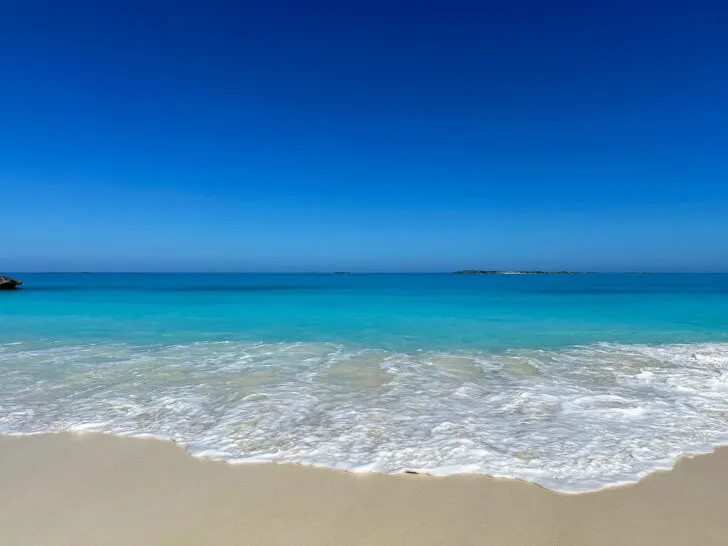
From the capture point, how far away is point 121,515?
3137 mm

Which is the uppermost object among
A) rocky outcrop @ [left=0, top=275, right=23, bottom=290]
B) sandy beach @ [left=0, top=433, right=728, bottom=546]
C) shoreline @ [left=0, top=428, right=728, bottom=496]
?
rocky outcrop @ [left=0, top=275, right=23, bottom=290]

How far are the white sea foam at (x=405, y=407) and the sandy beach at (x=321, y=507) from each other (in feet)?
0.77

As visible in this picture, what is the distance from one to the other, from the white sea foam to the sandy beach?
233 millimetres

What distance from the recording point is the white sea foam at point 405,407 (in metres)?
4.07

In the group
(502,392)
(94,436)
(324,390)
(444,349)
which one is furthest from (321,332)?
(94,436)

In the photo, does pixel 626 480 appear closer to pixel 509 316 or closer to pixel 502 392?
pixel 502 392

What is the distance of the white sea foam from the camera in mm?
4070

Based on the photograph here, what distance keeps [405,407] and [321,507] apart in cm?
248

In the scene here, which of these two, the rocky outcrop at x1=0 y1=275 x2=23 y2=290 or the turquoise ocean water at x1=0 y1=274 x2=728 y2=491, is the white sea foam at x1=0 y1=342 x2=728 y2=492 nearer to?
the turquoise ocean water at x1=0 y1=274 x2=728 y2=491

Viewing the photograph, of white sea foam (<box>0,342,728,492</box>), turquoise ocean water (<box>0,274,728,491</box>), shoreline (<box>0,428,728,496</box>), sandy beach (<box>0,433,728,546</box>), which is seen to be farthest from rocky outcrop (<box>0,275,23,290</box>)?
sandy beach (<box>0,433,728,546</box>)

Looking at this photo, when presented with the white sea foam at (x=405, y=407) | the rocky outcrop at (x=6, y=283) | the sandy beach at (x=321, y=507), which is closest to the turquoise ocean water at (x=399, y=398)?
the white sea foam at (x=405, y=407)

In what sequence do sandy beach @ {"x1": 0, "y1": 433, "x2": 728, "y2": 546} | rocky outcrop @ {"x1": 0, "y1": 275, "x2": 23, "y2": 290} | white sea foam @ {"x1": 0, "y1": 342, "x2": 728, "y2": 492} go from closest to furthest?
sandy beach @ {"x1": 0, "y1": 433, "x2": 728, "y2": 546}
white sea foam @ {"x1": 0, "y1": 342, "x2": 728, "y2": 492}
rocky outcrop @ {"x1": 0, "y1": 275, "x2": 23, "y2": 290}

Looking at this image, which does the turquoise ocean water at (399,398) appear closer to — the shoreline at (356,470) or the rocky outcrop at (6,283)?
the shoreline at (356,470)

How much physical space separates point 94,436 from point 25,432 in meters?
0.81
